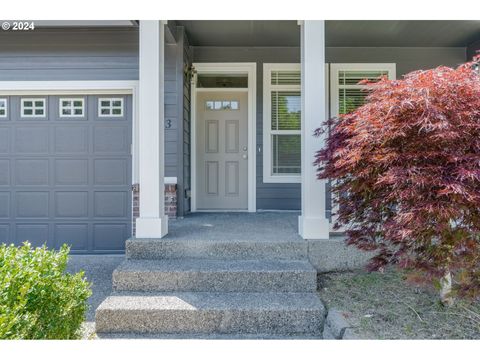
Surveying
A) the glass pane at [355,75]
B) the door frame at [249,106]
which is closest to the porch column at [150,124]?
the door frame at [249,106]

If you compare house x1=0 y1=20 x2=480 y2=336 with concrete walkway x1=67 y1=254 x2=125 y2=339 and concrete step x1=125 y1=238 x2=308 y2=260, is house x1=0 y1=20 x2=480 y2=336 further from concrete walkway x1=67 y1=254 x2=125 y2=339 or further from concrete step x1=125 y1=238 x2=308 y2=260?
concrete walkway x1=67 y1=254 x2=125 y2=339

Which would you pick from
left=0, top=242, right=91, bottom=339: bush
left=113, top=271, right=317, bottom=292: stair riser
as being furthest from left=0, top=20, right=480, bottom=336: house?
left=0, top=242, right=91, bottom=339: bush

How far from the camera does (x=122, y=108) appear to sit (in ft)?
15.9

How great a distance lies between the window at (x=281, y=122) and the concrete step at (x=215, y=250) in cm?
232

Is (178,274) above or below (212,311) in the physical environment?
above

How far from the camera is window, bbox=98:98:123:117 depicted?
485cm

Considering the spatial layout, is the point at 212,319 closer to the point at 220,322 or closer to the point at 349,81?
the point at 220,322

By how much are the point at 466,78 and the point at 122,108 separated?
3873mm

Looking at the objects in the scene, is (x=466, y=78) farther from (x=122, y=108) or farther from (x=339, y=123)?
(x=122, y=108)

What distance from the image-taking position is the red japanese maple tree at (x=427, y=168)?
7.71 feet

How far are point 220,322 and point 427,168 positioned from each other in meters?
1.80

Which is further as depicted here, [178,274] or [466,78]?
[178,274]

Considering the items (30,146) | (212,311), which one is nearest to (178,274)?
(212,311)

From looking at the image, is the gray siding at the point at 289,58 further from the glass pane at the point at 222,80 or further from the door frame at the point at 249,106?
the glass pane at the point at 222,80
